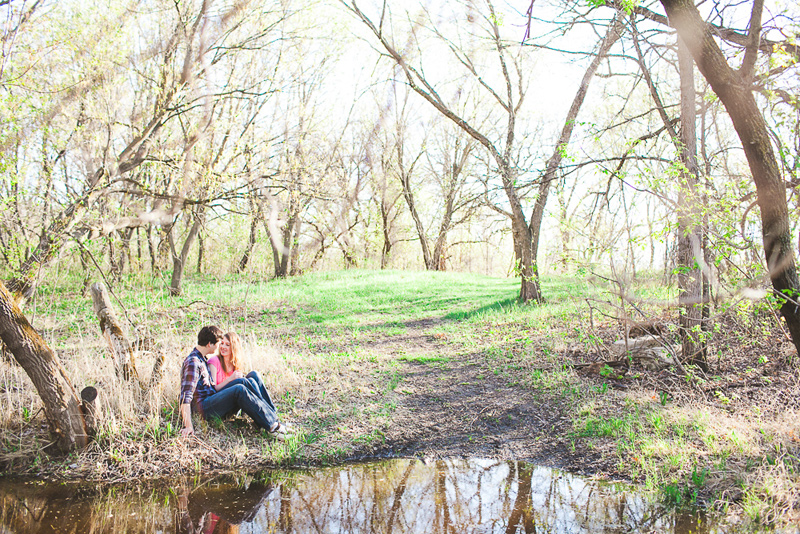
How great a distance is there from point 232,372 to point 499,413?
2.95 metres

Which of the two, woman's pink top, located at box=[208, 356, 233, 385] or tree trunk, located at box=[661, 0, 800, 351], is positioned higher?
tree trunk, located at box=[661, 0, 800, 351]

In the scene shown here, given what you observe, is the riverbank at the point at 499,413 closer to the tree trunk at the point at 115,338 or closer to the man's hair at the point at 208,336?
the tree trunk at the point at 115,338

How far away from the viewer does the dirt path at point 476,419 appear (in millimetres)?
5129

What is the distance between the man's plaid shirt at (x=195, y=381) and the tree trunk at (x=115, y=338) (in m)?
0.77

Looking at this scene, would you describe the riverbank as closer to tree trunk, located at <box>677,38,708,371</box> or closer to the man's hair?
tree trunk, located at <box>677,38,708,371</box>

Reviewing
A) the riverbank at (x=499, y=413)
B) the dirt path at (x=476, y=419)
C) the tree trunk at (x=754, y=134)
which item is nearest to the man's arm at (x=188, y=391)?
the riverbank at (x=499, y=413)

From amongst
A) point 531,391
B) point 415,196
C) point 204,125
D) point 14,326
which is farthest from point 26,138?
point 415,196

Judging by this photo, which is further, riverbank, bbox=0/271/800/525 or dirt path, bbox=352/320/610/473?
dirt path, bbox=352/320/610/473

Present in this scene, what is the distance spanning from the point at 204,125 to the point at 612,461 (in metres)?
9.48

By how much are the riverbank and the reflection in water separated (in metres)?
0.29

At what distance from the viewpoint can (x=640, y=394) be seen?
19.1ft

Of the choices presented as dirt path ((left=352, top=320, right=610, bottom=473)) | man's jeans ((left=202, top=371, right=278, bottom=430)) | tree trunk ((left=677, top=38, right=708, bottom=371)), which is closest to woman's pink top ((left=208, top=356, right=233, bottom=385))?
man's jeans ((left=202, top=371, right=278, bottom=430))

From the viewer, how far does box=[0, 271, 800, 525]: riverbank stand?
4.38 metres

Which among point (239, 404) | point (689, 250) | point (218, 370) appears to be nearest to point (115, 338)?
point (218, 370)
